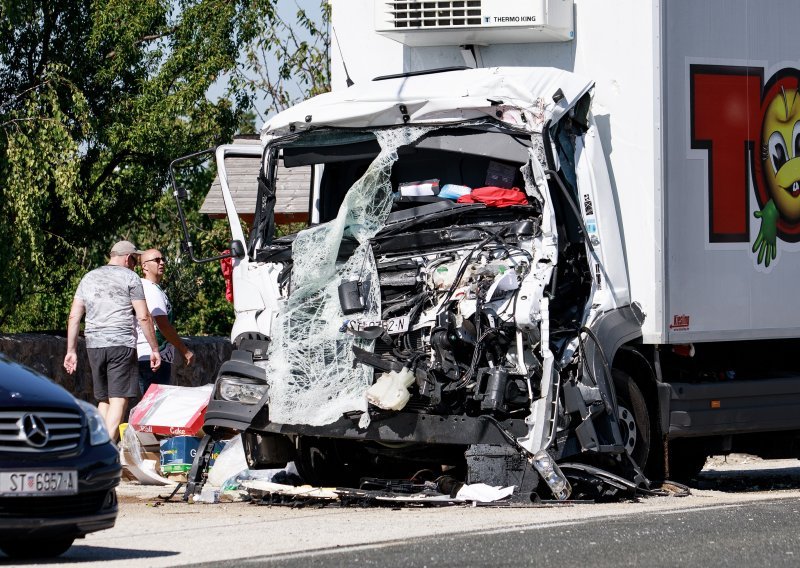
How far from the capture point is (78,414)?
7.78m

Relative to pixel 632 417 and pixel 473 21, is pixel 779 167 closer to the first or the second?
pixel 632 417

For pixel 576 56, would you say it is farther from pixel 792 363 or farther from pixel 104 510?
pixel 104 510

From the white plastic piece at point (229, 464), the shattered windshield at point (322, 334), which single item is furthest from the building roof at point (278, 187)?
the white plastic piece at point (229, 464)

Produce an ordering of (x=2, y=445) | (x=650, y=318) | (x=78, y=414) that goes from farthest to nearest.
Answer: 1. (x=650, y=318)
2. (x=78, y=414)
3. (x=2, y=445)

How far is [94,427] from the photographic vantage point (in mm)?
7918

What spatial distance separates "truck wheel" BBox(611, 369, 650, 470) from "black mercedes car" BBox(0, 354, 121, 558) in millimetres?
4177

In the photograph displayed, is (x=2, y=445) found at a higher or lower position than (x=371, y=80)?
lower

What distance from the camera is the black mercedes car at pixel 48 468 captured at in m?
7.27

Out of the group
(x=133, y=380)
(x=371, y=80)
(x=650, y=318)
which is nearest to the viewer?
(x=650, y=318)

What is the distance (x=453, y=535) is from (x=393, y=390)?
65.1 inches

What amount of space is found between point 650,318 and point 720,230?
3.31 ft

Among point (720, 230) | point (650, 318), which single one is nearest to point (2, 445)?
point (650, 318)

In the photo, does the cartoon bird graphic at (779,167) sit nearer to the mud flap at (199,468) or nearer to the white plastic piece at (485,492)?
the white plastic piece at (485,492)

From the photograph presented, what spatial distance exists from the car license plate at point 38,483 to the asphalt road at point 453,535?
0.38 meters
